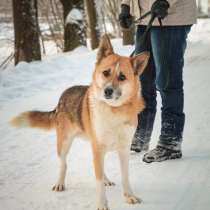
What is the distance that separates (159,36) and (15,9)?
637 cm

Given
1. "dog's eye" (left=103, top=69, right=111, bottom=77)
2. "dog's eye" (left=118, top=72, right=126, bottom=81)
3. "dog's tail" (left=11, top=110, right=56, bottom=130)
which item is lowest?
"dog's tail" (left=11, top=110, right=56, bottom=130)

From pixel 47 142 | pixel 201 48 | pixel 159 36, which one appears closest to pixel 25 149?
pixel 47 142

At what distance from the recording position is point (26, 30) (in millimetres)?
9797

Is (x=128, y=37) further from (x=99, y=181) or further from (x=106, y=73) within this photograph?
(x=99, y=181)

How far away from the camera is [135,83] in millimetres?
3445

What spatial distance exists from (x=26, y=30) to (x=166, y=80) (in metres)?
6.32

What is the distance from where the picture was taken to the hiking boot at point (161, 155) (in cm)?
422

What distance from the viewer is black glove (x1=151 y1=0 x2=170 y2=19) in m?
3.82

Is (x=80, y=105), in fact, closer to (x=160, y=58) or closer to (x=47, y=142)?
(x=160, y=58)

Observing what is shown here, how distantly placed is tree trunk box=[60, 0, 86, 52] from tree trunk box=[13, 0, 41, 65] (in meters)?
1.77

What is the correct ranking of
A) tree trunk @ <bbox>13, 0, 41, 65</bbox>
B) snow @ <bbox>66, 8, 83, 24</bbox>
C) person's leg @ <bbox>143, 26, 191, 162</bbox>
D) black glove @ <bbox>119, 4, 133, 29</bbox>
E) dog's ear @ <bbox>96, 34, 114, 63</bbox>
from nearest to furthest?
1. dog's ear @ <bbox>96, 34, 114, 63</bbox>
2. person's leg @ <bbox>143, 26, 191, 162</bbox>
3. black glove @ <bbox>119, 4, 133, 29</bbox>
4. tree trunk @ <bbox>13, 0, 41, 65</bbox>
5. snow @ <bbox>66, 8, 83, 24</bbox>

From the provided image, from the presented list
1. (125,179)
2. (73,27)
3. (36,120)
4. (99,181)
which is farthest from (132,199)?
(73,27)

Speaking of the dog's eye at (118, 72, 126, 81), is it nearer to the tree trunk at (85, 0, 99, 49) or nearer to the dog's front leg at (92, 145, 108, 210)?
the dog's front leg at (92, 145, 108, 210)

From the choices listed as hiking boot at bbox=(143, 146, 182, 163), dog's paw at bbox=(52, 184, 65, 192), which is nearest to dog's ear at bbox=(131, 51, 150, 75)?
hiking boot at bbox=(143, 146, 182, 163)
